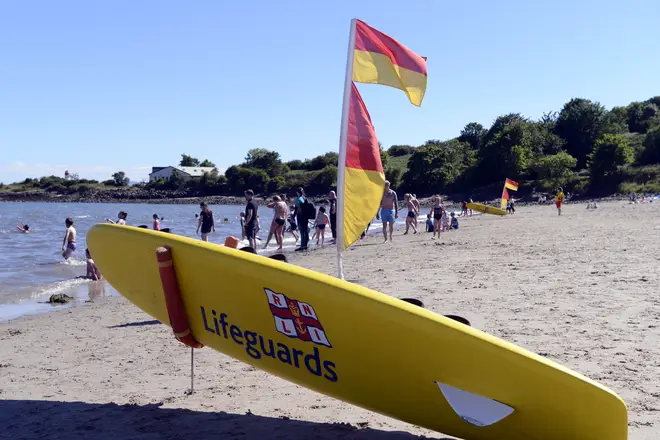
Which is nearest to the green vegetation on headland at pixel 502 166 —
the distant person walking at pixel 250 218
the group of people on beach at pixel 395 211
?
the group of people on beach at pixel 395 211

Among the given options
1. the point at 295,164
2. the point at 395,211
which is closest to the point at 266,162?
the point at 295,164

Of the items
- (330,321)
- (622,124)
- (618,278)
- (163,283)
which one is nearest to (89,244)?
(163,283)

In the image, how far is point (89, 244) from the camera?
14.9ft

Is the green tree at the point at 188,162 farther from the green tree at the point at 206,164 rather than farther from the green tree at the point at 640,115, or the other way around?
the green tree at the point at 640,115

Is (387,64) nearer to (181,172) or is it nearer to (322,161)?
(322,161)

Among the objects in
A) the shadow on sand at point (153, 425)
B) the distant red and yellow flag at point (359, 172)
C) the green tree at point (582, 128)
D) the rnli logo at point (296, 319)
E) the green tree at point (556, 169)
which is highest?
the green tree at point (582, 128)

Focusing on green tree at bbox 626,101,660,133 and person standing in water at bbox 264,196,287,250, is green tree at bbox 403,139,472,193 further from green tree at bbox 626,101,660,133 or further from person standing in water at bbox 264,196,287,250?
person standing in water at bbox 264,196,287,250

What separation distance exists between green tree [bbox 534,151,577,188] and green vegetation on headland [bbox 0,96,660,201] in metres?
0.09

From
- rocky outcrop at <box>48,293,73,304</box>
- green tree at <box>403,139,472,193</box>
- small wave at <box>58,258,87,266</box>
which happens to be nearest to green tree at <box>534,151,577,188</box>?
green tree at <box>403,139,472,193</box>

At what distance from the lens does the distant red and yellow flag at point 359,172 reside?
5000mm

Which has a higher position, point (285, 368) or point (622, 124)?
point (622, 124)

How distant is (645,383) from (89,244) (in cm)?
436

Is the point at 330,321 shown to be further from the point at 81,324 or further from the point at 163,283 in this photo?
the point at 81,324

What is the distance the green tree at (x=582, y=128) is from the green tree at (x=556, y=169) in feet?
35.4
